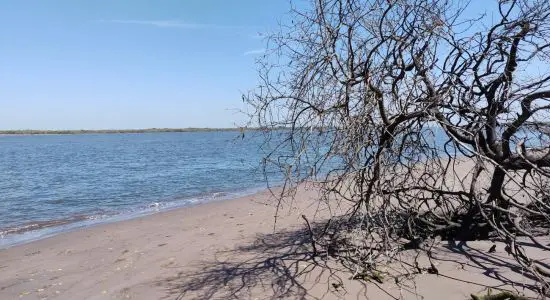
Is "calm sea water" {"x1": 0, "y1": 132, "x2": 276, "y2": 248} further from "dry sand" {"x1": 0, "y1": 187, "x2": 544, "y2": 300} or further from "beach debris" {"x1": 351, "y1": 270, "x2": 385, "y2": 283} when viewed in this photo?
"beach debris" {"x1": 351, "y1": 270, "x2": 385, "y2": 283}

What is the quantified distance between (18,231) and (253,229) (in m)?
5.80

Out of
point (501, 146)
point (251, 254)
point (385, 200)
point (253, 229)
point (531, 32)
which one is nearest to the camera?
point (385, 200)

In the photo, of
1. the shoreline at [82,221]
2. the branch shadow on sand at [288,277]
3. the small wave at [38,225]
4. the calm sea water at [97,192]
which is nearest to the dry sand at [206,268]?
the branch shadow on sand at [288,277]

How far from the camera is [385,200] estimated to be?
190 inches

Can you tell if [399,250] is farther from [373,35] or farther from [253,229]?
[253,229]

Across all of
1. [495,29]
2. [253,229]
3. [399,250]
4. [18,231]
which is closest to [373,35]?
[495,29]

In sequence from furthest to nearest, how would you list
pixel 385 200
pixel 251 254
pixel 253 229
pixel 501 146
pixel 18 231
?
pixel 18 231 → pixel 253 229 → pixel 251 254 → pixel 501 146 → pixel 385 200

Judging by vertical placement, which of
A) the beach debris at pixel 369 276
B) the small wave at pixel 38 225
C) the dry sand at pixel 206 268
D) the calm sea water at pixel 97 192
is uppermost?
the beach debris at pixel 369 276

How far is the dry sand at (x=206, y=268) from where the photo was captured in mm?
4938

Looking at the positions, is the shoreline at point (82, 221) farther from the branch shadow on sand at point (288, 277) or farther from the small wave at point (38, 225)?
the branch shadow on sand at point (288, 277)

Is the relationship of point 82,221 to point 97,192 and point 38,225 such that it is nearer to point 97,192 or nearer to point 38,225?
point 38,225

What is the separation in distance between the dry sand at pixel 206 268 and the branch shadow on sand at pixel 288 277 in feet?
0.04

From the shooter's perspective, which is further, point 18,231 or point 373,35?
point 18,231

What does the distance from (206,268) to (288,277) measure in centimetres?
→ 131
